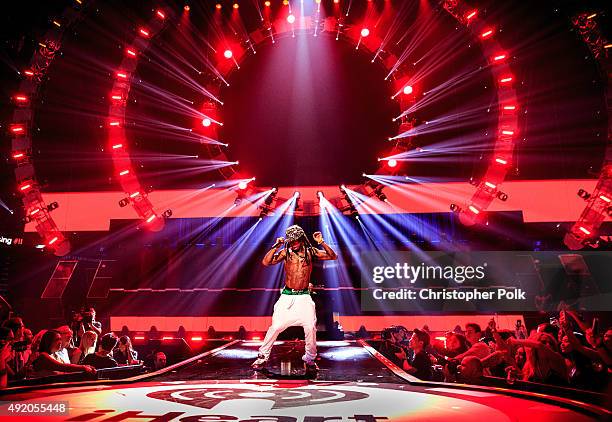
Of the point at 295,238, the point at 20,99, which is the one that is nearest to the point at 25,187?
the point at 20,99

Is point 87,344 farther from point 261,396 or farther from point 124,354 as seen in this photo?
point 261,396

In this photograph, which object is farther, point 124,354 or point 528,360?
point 124,354

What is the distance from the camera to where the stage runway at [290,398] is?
13.3 feet

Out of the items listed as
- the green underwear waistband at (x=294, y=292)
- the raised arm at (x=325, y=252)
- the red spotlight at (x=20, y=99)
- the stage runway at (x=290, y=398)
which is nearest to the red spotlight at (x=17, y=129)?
the red spotlight at (x=20, y=99)

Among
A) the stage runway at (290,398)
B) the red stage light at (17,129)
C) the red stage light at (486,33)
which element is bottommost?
the stage runway at (290,398)

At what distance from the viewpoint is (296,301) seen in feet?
21.4

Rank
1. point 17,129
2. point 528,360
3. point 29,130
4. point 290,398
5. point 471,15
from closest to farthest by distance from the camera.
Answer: point 290,398
point 528,360
point 471,15
point 17,129
point 29,130

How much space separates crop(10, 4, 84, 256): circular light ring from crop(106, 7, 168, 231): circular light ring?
1801mm

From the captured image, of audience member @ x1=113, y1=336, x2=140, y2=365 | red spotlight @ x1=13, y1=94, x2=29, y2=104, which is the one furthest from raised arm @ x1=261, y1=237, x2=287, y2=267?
red spotlight @ x1=13, y1=94, x2=29, y2=104

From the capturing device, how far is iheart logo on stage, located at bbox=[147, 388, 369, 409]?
4641 mm

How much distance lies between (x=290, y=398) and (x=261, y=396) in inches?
12.8

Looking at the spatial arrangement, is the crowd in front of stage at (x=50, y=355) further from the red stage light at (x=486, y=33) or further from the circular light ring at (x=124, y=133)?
the red stage light at (x=486, y=33)

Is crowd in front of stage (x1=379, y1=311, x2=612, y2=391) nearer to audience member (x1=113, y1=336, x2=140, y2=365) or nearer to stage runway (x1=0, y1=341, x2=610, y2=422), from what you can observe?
stage runway (x1=0, y1=341, x2=610, y2=422)

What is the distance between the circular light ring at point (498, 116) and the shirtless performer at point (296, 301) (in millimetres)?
7068
